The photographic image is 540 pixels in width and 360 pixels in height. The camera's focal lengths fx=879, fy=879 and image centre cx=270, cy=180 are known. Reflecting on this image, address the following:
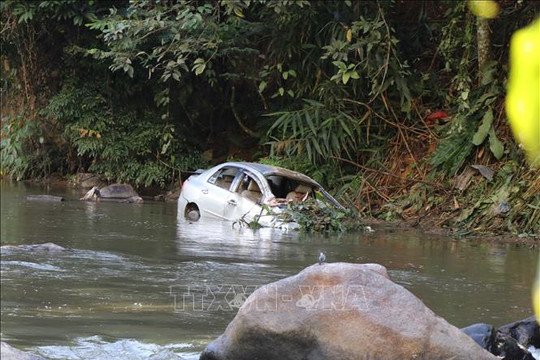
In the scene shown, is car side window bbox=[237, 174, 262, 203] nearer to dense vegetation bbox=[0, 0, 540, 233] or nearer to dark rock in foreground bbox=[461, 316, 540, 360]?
dense vegetation bbox=[0, 0, 540, 233]

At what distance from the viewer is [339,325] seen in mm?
5129

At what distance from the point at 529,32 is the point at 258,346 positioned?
4335 mm

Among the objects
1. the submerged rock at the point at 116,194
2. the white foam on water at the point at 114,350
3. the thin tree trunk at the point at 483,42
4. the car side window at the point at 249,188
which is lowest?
the white foam on water at the point at 114,350

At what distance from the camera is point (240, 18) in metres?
19.2

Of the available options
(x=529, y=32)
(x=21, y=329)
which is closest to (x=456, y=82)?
(x=21, y=329)

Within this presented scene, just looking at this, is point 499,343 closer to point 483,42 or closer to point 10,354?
point 10,354

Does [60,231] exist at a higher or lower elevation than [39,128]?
lower

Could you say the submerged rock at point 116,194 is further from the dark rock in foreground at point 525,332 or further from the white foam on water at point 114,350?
the dark rock in foreground at point 525,332

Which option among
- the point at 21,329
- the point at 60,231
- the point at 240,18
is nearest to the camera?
the point at 21,329

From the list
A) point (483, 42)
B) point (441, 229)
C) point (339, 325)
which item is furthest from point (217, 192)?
point (339, 325)

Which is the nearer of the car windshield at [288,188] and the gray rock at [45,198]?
the car windshield at [288,188]

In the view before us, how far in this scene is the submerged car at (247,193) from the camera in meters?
14.3

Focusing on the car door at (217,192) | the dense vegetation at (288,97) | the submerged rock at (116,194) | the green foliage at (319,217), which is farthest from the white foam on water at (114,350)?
the submerged rock at (116,194)

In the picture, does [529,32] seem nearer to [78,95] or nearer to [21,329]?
[21,329]
